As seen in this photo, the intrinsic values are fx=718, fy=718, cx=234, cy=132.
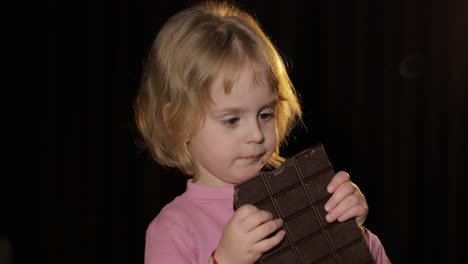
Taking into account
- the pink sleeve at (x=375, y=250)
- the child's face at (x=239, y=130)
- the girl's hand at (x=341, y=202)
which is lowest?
the pink sleeve at (x=375, y=250)

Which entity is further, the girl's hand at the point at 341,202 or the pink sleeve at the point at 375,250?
the pink sleeve at the point at 375,250

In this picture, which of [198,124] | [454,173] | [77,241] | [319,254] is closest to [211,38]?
[198,124]

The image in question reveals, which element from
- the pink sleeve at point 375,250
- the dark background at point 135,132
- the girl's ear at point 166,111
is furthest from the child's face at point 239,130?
the dark background at point 135,132

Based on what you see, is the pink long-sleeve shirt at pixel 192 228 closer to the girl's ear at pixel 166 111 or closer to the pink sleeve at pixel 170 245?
the pink sleeve at pixel 170 245

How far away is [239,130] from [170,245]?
0.29 m

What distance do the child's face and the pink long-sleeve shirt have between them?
0.06 meters

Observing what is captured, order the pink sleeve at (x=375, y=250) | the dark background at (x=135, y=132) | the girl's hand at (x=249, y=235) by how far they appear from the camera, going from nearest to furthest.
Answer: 1. the girl's hand at (x=249, y=235)
2. the pink sleeve at (x=375, y=250)
3. the dark background at (x=135, y=132)

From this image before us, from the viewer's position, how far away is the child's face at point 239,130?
1.50m

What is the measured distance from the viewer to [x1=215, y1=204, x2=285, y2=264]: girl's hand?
4.58ft

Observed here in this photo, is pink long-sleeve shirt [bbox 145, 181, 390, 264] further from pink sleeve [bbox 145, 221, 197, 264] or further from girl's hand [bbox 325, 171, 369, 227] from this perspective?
girl's hand [bbox 325, 171, 369, 227]

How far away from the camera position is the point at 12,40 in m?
2.62

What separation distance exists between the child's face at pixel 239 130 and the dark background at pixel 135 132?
0.78 meters

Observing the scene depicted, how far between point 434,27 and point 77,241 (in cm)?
190

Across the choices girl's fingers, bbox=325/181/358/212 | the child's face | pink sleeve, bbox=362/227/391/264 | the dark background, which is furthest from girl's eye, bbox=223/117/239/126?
the dark background
